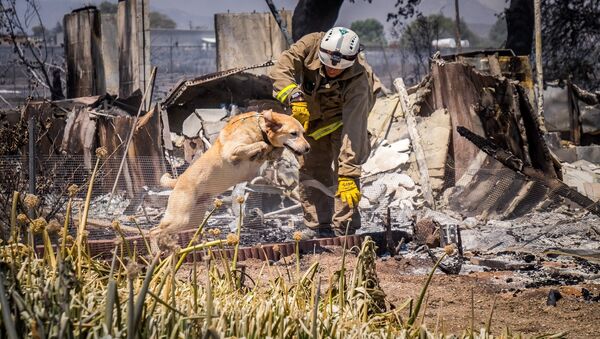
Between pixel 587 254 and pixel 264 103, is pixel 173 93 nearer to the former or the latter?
pixel 264 103

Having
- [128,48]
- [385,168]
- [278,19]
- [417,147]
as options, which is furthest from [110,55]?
[417,147]

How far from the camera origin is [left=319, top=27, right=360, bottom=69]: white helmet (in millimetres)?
7695

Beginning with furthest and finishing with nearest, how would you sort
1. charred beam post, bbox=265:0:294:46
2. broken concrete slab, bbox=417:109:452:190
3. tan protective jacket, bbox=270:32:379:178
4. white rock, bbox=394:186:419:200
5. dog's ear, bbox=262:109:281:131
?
1. charred beam post, bbox=265:0:294:46
2. white rock, bbox=394:186:419:200
3. broken concrete slab, bbox=417:109:452:190
4. tan protective jacket, bbox=270:32:379:178
5. dog's ear, bbox=262:109:281:131

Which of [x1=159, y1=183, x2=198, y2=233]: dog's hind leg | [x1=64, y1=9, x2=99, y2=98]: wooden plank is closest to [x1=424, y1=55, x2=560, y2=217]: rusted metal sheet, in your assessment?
[x1=159, y1=183, x2=198, y2=233]: dog's hind leg

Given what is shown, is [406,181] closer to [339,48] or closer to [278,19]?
[339,48]

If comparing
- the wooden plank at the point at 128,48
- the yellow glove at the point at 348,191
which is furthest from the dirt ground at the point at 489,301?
the wooden plank at the point at 128,48

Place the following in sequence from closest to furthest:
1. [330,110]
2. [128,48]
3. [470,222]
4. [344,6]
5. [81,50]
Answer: [330,110]
[470,222]
[128,48]
[81,50]
[344,6]

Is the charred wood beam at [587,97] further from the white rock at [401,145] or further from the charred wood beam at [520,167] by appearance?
the charred wood beam at [520,167]

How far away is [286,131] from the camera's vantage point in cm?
770

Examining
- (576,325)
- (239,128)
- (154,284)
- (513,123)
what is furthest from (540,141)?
(154,284)

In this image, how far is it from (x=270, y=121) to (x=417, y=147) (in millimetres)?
3963

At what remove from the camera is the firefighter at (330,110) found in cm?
779

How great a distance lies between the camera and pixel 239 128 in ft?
26.2

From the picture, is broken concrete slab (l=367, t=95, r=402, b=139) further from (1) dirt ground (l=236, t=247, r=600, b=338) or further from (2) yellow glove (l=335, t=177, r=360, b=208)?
(1) dirt ground (l=236, t=247, r=600, b=338)
